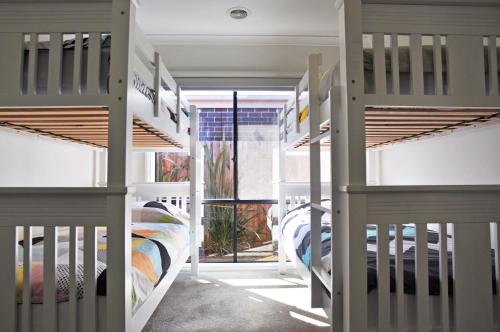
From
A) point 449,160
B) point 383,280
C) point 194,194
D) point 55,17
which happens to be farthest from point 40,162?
point 449,160

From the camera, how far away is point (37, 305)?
3.57ft

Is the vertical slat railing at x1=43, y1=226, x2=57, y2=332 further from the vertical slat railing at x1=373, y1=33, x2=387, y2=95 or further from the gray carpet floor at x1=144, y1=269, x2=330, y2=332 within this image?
the vertical slat railing at x1=373, y1=33, x2=387, y2=95

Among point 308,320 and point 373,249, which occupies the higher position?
point 373,249

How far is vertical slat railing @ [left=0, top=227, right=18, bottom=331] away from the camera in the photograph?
3.49 ft

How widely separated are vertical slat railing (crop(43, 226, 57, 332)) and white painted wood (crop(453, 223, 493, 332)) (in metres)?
1.35

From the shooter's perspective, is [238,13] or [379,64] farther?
[238,13]

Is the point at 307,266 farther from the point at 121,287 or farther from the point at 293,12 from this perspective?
the point at 293,12

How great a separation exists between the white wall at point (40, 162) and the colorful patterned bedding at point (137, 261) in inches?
15.6

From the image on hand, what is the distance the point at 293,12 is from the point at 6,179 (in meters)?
2.41

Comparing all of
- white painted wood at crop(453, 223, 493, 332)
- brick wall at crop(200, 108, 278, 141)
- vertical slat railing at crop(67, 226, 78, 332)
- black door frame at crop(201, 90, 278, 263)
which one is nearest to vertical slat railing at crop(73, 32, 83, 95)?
vertical slat railing at crop(67, 226, 78, 332)

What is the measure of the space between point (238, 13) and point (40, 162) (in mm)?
1916

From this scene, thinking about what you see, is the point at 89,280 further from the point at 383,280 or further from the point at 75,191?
the point at 383,280

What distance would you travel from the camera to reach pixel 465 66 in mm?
1118

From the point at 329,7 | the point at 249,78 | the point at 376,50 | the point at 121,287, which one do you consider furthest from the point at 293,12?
the point at 121,287
